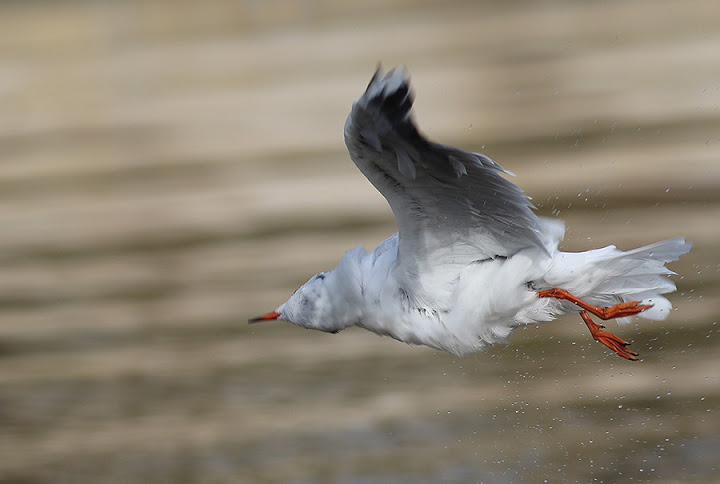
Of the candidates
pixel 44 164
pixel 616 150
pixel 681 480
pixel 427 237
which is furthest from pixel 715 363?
pixel 44 164

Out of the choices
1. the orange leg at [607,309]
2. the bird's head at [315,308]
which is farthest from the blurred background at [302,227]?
the orange leg at [607,309]

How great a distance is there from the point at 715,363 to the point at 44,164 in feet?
5.30

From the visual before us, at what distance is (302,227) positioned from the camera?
177 cm

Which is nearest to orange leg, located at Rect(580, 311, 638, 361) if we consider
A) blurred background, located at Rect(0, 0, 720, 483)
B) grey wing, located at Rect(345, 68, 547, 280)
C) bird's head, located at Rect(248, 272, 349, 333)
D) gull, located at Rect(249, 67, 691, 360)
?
gull, located at Rect(249, 67, 691, 360)

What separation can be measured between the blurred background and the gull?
0.33 metres

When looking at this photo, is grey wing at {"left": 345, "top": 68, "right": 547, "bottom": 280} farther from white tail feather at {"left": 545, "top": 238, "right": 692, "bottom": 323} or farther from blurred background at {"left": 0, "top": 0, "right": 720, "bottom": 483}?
blurred background at {"left": 0, "top": 0, "right": 720, "bottom": 483}

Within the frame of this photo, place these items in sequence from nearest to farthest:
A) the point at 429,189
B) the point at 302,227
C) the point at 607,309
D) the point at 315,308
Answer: the point at 429,189
the point at 607,309
the point at 315,308
the point at 302,227

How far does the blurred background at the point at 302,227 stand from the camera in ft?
5.45

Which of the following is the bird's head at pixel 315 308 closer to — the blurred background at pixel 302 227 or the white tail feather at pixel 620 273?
the blurred background at pixel 302 227

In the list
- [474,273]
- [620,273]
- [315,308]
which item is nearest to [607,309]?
[620,273]

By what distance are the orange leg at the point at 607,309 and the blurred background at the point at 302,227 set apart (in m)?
0.38

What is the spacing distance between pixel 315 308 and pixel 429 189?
38 cm

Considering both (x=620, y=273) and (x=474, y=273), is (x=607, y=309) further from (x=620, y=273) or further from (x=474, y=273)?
(x=474, y=273)

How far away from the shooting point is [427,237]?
1.33 meters
